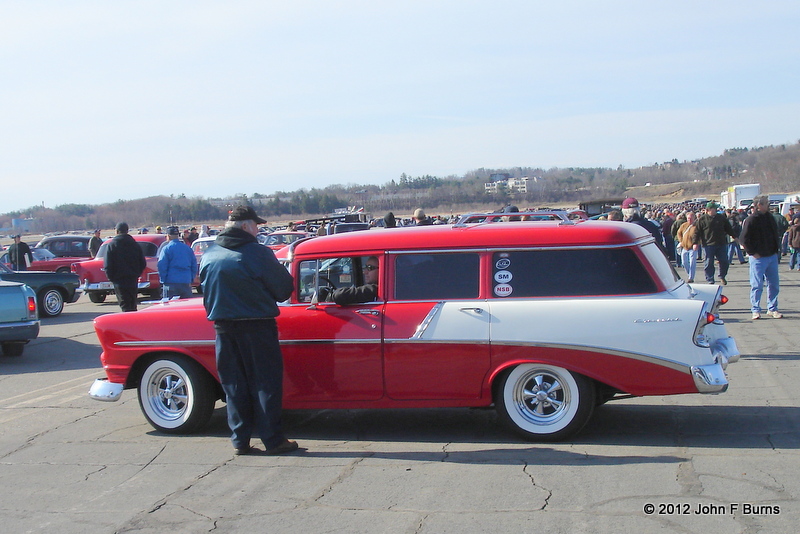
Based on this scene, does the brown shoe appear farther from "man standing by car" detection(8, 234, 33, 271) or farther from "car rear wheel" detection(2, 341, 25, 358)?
"man standing by car" detection(8, 234, 33, 271)

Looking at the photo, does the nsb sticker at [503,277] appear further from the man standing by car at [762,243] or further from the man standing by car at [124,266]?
the man standing by car at [124,266]

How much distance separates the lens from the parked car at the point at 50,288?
1662cm

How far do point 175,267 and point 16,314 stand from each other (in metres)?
2.36

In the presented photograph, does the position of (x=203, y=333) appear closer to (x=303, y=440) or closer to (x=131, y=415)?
(x=303, y=440)

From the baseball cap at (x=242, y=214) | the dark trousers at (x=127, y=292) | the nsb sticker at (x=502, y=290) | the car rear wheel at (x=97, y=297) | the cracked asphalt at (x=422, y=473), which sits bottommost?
the car rear wheel at (x=97, y=297)

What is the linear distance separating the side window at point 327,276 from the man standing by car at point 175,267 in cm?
523

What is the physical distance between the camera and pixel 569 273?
5984 millimetres

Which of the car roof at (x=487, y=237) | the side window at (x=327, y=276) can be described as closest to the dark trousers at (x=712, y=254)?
the car roof at (x=487, y=237)

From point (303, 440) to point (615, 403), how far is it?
291 centimetres

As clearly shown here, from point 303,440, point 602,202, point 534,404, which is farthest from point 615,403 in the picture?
point 602,202

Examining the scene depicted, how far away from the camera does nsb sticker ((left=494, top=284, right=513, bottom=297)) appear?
6.03 meters

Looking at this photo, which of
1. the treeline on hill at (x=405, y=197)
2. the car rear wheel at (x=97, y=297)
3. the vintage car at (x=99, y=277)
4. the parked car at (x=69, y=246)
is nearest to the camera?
the vintage car at (x=99, y=277)

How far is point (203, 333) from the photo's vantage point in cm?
641

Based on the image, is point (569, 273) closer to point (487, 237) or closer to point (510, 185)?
point (487, 237)
